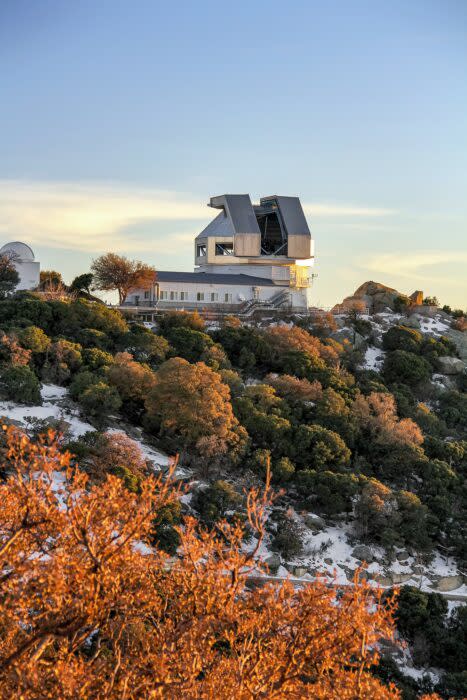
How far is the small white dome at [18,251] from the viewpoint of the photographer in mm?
71062

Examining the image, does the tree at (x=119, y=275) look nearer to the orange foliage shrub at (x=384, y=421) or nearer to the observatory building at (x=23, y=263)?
the observatory building at (x=23, y=263)

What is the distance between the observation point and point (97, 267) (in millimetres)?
74125

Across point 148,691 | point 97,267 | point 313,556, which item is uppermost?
point 97,267

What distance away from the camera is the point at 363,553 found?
43312 mm

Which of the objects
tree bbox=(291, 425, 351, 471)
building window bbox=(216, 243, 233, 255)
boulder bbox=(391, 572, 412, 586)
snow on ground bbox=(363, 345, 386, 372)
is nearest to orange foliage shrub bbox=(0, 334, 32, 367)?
tree bbox=(291, 425, 351, 471)

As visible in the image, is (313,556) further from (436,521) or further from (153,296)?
(153,296)

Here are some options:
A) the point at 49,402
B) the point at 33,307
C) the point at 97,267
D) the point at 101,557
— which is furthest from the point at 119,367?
the point at 101,557

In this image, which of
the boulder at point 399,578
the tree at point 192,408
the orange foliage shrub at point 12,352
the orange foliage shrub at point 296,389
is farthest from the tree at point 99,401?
the boulder at point 399,578

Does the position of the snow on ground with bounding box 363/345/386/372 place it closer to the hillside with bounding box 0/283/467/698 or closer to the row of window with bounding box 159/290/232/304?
the hillside with bounding box 0/283/467/698

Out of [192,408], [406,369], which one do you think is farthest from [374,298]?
[192,408]

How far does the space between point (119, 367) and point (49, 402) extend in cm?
458

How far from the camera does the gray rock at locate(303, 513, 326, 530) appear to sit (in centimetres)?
4447

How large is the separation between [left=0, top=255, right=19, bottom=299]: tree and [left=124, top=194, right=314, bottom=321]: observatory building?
29.3 ft

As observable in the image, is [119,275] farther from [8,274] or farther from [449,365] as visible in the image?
[449,365]
